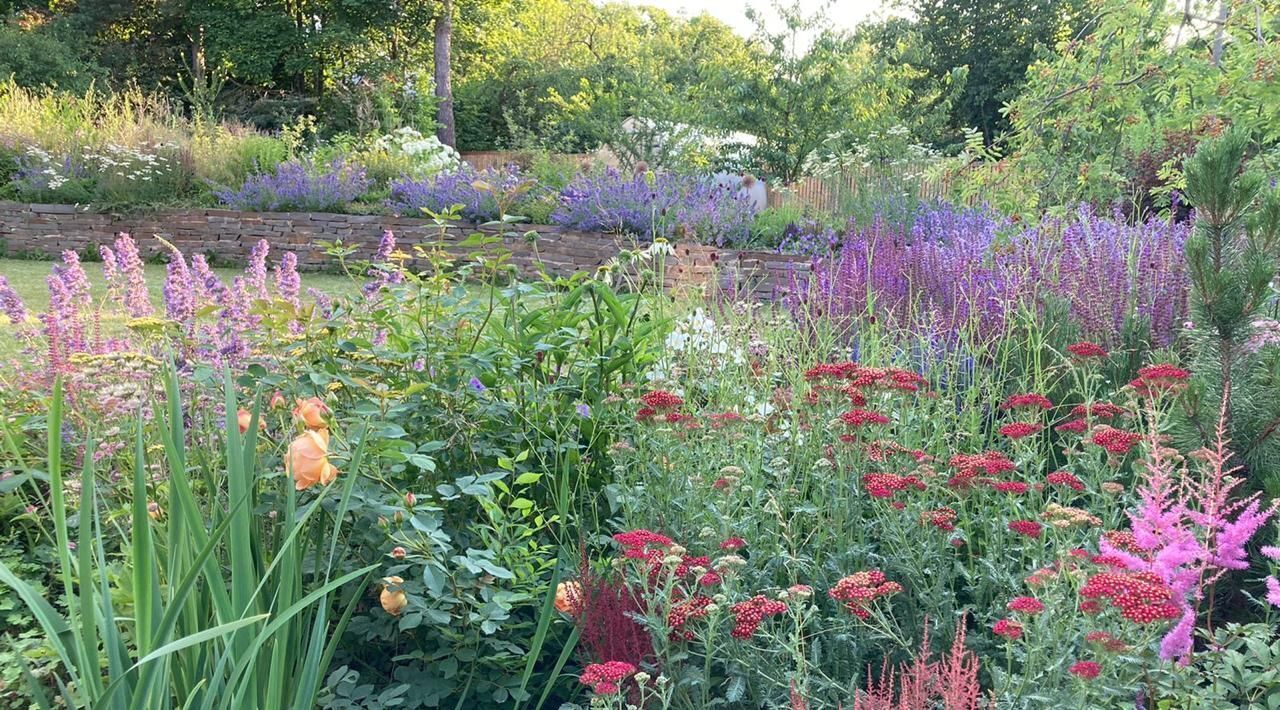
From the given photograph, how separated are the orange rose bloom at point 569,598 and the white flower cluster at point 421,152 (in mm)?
9322

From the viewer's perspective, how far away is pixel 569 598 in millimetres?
1640

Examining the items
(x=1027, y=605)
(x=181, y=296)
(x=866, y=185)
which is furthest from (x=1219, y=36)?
(x=181, y=296)

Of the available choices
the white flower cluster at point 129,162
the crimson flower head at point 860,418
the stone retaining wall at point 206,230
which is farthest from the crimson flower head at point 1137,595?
the white flower cluster at point 129,162

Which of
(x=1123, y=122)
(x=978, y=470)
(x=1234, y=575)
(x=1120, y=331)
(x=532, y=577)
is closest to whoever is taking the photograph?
(x=978, y=470)

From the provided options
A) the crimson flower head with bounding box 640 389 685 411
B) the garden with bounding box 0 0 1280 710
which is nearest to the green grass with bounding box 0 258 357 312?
the garden with bounding box 0 0 1280 710

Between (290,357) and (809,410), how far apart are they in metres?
1.23

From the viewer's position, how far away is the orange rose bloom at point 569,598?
1611 mm

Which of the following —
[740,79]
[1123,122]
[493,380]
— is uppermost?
[740,79]

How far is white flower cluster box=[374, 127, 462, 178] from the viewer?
35.8 ft

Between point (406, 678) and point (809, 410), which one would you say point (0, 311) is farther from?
point (809, 410)

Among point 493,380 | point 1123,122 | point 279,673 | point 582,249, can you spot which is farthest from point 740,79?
point 279,673

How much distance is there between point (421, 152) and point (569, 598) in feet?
34.8

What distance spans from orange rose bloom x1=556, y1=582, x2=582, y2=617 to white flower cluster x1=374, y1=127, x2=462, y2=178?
9322 mm

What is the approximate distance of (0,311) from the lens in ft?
8.16
